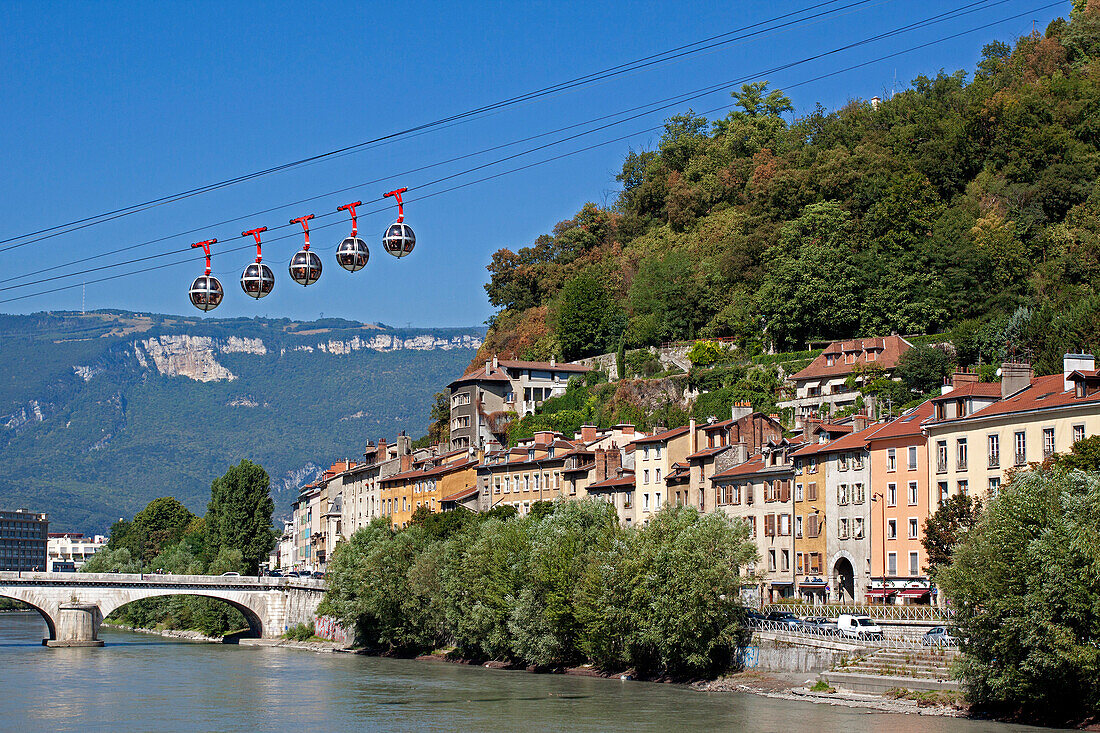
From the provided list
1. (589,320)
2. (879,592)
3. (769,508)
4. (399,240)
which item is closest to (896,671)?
(879,592)

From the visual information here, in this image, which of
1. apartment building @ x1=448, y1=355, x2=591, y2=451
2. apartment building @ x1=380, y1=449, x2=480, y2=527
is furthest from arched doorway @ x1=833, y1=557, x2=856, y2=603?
apartment building @ x1=448, y1=355, x2=591, y2=451

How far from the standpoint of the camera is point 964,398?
215ft

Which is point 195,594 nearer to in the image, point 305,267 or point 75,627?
point 75,627

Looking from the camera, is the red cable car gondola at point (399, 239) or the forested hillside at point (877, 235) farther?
the forested hillside at point (877, 235)

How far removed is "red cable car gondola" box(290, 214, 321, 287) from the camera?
36000 millimetres

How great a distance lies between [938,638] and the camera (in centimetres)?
5256

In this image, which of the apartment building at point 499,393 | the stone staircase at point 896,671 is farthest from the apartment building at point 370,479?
the stone staircase at point 896,671

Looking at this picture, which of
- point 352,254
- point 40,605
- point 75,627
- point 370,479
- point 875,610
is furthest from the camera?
point 370,479

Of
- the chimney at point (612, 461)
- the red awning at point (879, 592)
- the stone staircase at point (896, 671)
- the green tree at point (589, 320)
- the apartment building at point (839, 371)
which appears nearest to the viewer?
the stone staircase at point (896, 671)

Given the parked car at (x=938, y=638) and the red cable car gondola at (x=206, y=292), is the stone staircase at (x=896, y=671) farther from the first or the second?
the red cable car gondola at (x=206, y=292)

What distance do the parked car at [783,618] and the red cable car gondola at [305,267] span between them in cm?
3149

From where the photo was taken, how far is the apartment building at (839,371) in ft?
324

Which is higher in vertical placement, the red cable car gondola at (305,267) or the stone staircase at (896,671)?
the red cable car gondola at (305,267)

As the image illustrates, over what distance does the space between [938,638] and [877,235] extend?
65.1 m
